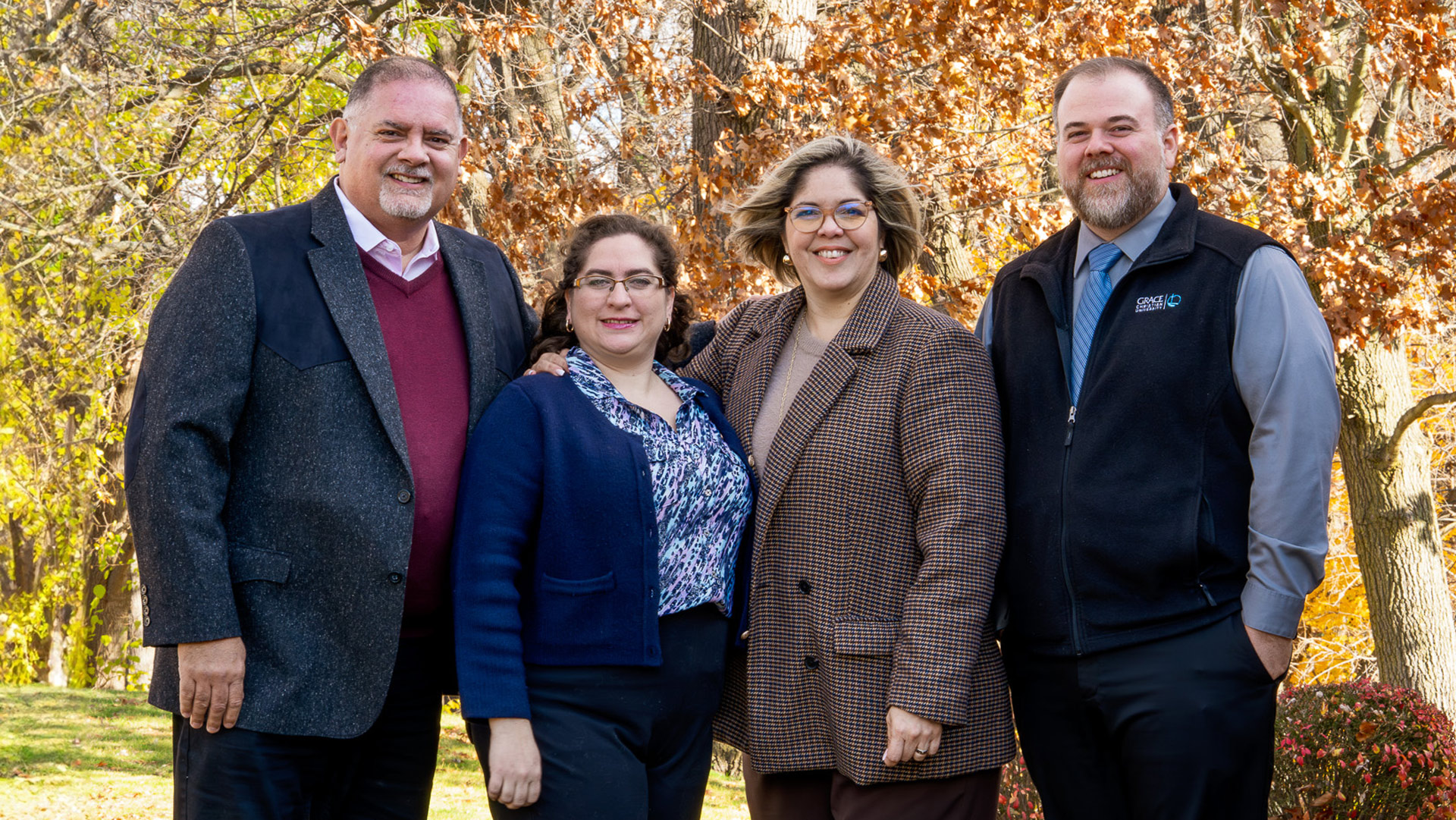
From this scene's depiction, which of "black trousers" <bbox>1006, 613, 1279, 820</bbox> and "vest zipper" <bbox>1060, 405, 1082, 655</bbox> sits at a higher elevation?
"vest zipper" <bbox>1060, 405, 1082, 655</bbox>

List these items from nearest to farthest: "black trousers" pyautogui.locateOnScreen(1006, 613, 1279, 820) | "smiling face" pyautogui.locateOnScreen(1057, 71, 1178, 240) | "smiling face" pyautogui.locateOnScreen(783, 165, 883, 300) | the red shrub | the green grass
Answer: "black trousers" pyautogui.locateOnScreen(1006, 613, 1279, 820) < "smiling face" pyautogui.locateOnScreen(1057, 71, 1178, 240) < "smiling face" pyautogui.locateOnScreen(783, 165, 883, 300) < the red shrub < the green grass

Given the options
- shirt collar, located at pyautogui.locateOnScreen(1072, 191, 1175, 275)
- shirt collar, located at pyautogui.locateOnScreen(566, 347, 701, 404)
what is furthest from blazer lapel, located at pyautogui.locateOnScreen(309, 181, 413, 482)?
shirt collar, located at pyautogui.locateOnScreen(1072, 191, 1175, 275)

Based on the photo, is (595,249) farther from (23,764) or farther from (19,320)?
(19,320)

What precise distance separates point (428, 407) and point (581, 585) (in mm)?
622

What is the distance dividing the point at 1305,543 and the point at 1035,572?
2.07 feet

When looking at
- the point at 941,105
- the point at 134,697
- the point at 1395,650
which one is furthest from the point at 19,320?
the point at 1395,650

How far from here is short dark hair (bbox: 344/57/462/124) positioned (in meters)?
3.24

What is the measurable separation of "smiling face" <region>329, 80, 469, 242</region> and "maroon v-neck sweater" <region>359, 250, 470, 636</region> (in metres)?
0.15

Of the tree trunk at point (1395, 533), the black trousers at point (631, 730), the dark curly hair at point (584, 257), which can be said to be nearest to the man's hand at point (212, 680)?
the black trousers at point (631, 730)

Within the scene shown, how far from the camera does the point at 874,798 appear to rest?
3.04m

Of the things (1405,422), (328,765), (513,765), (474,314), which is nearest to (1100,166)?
(474,314)

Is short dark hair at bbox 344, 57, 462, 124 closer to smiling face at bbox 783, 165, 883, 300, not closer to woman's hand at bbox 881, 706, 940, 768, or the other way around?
smiling face at bbox 783, 165, 883, 300

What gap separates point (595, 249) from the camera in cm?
327

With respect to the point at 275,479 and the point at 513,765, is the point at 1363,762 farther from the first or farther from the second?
the point at 275,479
